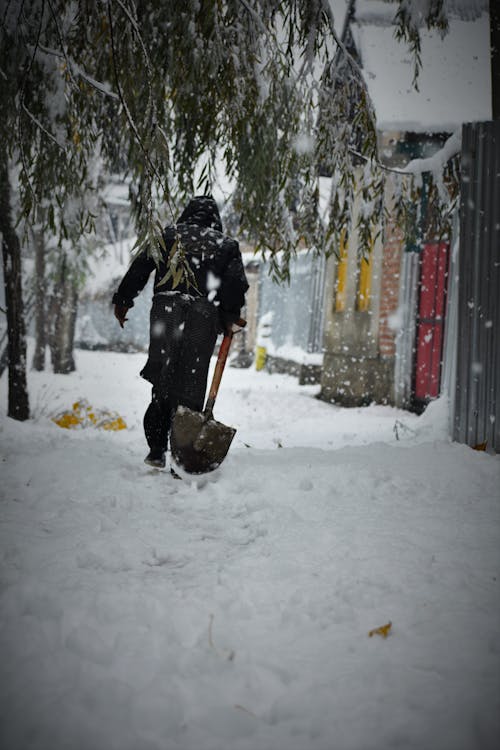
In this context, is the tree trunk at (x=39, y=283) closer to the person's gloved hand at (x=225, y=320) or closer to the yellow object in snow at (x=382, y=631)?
the person's gloved hand at (x=225, y=320)

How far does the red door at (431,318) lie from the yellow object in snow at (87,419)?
14.9ft

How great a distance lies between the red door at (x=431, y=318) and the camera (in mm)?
6828

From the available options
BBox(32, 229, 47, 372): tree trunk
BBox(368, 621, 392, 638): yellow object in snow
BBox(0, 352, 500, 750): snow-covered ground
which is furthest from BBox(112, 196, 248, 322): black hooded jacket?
BBox(32, 229, 47, 372): tree trunk

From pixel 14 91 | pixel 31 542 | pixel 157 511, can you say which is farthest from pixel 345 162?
pixel 31 542

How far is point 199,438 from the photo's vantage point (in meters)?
3.00

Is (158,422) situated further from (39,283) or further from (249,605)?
(39,283)

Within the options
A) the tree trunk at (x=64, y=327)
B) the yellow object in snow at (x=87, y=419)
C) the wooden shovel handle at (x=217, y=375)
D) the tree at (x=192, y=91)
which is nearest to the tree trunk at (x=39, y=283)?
the tree trunk at (x=64, y=327)

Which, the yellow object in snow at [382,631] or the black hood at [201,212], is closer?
the yellow object in snow at [382,631]

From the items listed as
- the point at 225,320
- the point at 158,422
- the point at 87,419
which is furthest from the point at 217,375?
the point at 87,419

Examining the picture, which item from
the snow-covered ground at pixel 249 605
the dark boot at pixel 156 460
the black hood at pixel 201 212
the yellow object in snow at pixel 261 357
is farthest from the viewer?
the yellow object in snow at pixel 261 357

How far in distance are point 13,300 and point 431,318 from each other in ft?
18.8

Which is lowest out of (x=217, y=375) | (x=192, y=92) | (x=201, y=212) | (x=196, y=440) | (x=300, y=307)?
(x=196, y=440)

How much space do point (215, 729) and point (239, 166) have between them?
302cm

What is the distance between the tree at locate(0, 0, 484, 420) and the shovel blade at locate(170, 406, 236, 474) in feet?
3.77
